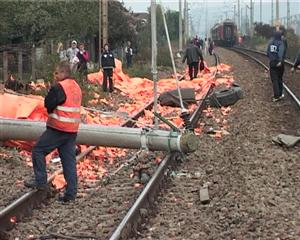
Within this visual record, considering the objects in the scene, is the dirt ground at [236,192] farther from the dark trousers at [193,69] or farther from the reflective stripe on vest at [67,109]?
the dark trousers at [193,69]

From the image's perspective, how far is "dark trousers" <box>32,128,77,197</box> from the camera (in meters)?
8.08

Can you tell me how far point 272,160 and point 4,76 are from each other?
12.0 metres

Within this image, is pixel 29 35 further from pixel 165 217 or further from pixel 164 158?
pixel 165 217

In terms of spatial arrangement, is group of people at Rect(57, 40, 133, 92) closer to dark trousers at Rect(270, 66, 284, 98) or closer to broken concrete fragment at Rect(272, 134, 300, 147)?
dark trousers at Rect(270, 66, 284, 98)

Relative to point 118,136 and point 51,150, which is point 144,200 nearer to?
point 51,150

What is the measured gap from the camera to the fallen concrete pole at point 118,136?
9.72 m

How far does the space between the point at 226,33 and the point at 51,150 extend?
7249 centimetres

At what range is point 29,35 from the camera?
3872 centimetres

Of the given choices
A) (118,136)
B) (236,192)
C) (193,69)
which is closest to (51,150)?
(118,136)

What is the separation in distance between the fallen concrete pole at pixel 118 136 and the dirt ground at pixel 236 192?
48 centimetres

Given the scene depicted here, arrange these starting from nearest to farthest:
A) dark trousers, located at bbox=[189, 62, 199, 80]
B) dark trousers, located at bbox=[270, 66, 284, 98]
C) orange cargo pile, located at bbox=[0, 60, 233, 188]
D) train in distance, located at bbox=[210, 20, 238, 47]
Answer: orange cargo pile, located at bbox=[0, 60, 233, 188] < dark trousers, located at bbox=[270, 66, 284, 98] < dark trousers, located at bbox=[189, 62, 199, 80] < train in distance, located at bbox=[210, 20, 238, 47]

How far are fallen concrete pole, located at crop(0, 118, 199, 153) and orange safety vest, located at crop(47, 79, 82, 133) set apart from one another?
5.39ft

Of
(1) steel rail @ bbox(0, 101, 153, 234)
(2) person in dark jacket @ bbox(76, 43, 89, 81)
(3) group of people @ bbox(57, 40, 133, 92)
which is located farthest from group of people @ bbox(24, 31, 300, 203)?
(2) person in dark jacket @ bbox(76, 43, 89, 81)

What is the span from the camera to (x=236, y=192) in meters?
8.16
